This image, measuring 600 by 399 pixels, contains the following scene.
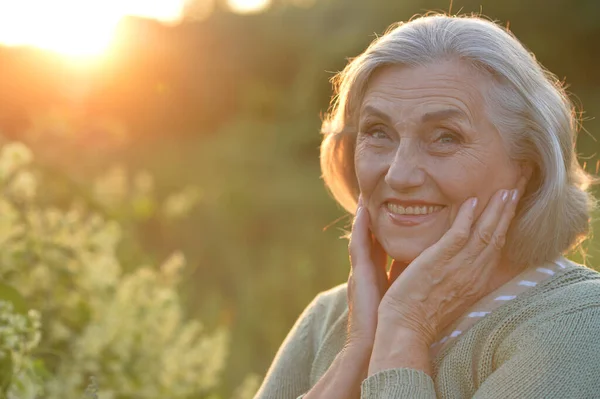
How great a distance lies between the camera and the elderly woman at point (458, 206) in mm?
2117

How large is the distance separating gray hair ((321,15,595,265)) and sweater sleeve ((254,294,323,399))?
2.36ft

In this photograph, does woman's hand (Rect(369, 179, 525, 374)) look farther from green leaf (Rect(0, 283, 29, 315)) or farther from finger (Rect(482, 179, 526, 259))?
green leaf (Rect(0, 283, 29, 315))

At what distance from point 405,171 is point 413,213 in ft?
0.42

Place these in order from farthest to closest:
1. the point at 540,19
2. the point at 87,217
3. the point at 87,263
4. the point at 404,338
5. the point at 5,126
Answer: the point at 540,19 < the point at 5,126 < the point at 87,217 < the point at 87,263 < the point at 404,338

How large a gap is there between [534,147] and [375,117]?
0.44 metres

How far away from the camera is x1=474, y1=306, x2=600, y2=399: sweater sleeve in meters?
1.86

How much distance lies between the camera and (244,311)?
6.31 metres

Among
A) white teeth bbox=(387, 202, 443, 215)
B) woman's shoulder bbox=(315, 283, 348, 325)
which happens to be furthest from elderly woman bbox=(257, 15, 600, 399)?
woman's shoulder bbox=(315, 283, 348, 325)

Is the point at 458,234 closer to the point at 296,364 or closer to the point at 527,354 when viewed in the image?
the point at 527,354

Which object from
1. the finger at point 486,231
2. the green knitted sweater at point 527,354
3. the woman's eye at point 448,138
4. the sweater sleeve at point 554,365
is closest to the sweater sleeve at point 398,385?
the green knitted sweater at point 527,354

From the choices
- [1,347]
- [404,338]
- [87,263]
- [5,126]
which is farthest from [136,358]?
[5,126]

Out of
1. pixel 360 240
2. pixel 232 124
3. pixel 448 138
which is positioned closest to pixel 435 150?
pixel 448 138

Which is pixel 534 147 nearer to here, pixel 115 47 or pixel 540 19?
pixel 115 47

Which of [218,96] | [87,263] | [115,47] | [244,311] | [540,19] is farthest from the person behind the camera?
[218,96]
